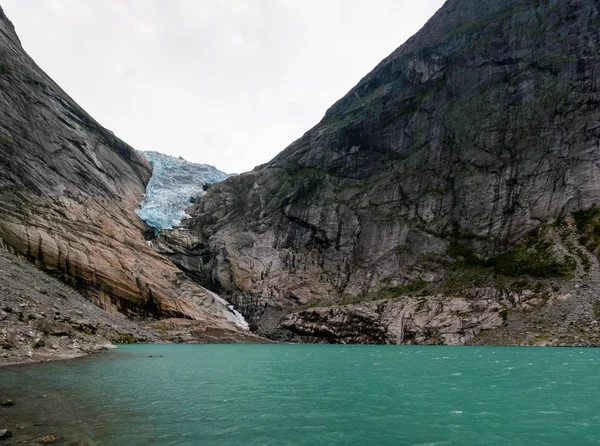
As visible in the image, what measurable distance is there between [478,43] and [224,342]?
104311 mm

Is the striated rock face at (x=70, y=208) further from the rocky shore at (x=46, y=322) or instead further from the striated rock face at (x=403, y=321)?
the striated rock face at (x=403, y=321)

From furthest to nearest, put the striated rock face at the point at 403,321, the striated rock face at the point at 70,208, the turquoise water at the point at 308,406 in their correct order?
the striated rock face at the point at 70,208 < the striated rock face at the point at 403,321 < the turquoise water at the point at 308,406

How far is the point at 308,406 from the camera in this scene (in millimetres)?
19453

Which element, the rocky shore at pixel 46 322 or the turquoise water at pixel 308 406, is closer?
the turquoise water at pixel 308 406

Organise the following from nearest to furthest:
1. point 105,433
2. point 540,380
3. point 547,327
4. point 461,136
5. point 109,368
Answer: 1. point 105,433
2. point 540,380
3. point 109,368
4. point 547,327
5. point 461,136

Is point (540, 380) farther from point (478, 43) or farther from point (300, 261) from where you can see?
point (478, 43)

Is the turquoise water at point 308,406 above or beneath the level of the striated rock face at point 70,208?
beneath

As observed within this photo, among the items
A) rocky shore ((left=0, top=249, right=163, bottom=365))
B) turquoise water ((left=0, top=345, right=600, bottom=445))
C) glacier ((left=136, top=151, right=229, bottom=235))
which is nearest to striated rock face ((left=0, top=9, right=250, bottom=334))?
rocky shore ((left=0, top=249, right=163, bottom=365))

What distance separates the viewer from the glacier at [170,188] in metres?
138

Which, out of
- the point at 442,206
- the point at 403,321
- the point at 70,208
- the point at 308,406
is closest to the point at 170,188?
the point at 70,208

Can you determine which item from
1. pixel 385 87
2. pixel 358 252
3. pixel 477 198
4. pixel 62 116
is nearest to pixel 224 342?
pixel 358 252

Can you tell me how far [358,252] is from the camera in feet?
358

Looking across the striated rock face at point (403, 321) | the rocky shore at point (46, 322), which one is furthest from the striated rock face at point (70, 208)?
the striated rock face at point (403, 321)

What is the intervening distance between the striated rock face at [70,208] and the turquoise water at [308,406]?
58.0 metres
